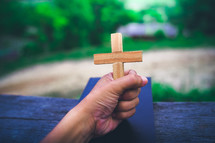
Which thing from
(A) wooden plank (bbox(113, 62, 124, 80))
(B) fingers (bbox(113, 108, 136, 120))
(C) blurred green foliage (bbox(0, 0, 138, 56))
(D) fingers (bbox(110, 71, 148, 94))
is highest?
(C) blurred green foliage (bbox(0, 0, 138, 56))

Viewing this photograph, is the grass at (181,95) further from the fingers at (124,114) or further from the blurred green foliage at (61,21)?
the blurred green foliage at (61,21)

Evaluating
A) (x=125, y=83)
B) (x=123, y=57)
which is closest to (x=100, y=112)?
(x=125, y=83)

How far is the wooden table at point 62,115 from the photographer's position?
2.43 feet

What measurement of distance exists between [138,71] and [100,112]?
3142mm

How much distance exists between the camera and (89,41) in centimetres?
580

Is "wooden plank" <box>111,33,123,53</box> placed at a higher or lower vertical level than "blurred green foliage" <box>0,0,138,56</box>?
lower

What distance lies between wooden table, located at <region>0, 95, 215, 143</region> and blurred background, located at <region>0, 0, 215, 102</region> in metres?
Answer: 2.39

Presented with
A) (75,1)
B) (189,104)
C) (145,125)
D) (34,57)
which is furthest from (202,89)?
(34,57)

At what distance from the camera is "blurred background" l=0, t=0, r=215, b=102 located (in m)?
4.00

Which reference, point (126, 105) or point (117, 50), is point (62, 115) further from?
point (117, 50)

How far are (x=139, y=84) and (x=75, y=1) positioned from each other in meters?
5.51

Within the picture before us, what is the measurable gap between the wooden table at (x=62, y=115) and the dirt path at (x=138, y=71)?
2416mm

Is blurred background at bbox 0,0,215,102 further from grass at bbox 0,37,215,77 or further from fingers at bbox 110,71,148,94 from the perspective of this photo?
fingers at bbox 110,71,148,94

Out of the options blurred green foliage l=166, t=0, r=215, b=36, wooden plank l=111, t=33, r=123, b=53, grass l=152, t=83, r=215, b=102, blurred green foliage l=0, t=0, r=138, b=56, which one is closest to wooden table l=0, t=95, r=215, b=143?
wooden plank l=111, t=33, r=123, b=53
